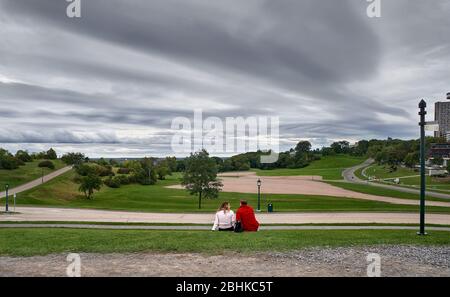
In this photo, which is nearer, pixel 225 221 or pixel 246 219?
pixel 246 219

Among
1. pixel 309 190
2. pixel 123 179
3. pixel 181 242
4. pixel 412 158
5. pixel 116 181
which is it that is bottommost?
pixel 309 190

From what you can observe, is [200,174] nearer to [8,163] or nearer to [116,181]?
[116,181]

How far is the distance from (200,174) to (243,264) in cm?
3562

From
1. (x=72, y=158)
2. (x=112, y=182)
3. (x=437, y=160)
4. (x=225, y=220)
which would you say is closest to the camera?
(x=225, y=220)

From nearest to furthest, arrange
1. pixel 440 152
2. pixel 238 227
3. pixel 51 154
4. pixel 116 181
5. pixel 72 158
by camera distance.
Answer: pixel 238 227, pixel 116 181, pixel 72 158, pixel 51 154, pixel 440 152

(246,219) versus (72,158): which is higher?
(72,158)

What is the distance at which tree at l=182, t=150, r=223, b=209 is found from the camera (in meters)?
44.7

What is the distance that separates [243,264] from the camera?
372 inches

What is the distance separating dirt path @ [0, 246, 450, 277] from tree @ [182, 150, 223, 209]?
33805mm

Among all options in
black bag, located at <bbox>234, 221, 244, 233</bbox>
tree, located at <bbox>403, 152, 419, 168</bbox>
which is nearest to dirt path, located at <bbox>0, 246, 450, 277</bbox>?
black bag, located at <bbox>234, 221, 244, 233</bbox>

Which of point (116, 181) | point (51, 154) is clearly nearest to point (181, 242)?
point (116, 181)

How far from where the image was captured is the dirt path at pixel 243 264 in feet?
28.5

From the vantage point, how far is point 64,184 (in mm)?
66625
